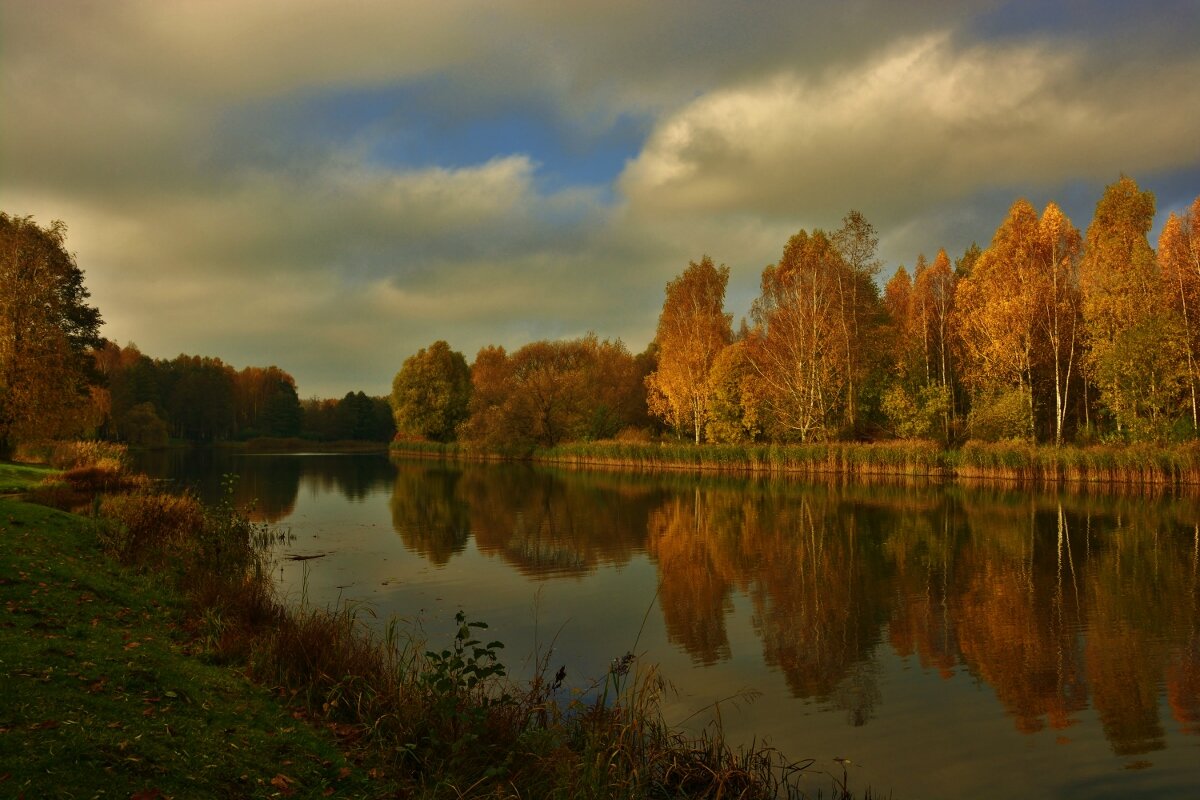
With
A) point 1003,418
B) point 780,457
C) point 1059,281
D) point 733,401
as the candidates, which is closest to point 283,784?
point 1003,418

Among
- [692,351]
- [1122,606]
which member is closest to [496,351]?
[692,351]

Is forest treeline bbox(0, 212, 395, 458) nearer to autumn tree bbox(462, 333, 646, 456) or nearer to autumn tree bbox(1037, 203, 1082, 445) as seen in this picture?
autumn tree bbox(462, 333, 646, 456)

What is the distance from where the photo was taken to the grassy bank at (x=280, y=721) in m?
4.72

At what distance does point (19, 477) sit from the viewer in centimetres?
2111

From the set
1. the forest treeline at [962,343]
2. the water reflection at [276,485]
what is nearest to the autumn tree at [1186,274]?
the forest treeline at [962,343]

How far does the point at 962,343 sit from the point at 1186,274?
1232 cm

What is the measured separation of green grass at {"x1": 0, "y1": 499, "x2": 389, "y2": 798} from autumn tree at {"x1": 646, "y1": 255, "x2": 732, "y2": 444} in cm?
4397

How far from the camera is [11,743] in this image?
14.3 feet

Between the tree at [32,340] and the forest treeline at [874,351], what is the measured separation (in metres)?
0.07

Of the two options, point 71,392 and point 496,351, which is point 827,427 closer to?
point 71,392

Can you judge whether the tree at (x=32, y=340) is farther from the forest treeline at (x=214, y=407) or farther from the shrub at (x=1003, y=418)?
the forest treeline at (x=214, y=407)

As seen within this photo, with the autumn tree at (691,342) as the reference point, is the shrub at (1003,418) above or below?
below

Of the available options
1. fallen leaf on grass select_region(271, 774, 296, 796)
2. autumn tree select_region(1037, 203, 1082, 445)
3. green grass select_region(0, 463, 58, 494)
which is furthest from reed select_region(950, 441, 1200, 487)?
green grass select_region(0, 463, 58, 494)

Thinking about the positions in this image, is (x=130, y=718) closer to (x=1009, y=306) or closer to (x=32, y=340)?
(x=32, y=340)
